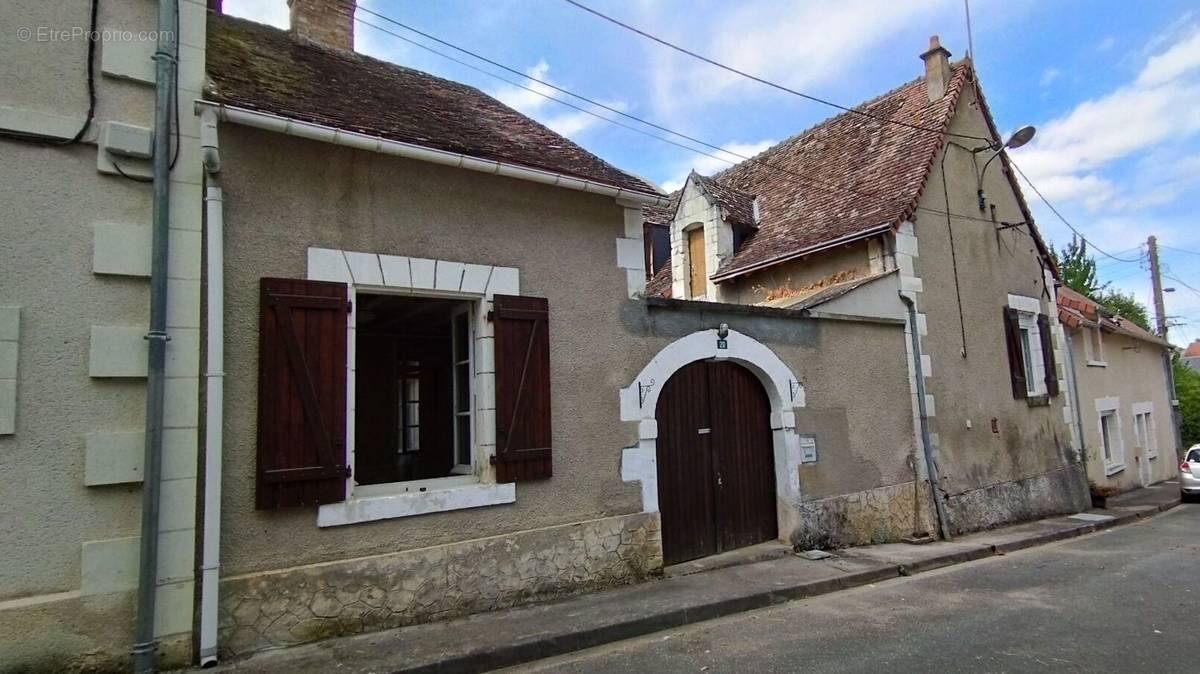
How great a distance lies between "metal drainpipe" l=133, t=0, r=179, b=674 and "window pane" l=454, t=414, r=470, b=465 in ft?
7.69

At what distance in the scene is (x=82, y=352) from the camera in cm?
402

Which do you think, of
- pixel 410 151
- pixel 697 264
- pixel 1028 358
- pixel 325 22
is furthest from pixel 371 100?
pixel 1028 358

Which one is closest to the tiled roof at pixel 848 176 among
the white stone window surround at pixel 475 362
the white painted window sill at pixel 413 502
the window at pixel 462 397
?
the window at pixel 462 397

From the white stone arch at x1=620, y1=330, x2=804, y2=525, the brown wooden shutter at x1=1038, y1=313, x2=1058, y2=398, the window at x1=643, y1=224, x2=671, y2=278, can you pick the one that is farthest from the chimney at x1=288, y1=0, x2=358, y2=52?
the brown wooden shutter at x1=1038, y1=313, x2=1058, y2=398

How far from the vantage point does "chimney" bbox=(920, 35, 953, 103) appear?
10992 millimetres

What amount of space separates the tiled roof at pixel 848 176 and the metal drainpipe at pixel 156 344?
816 centimetres

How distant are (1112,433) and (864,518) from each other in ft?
36.9

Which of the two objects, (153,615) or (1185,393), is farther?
(1185,393)

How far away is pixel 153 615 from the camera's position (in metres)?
3.95

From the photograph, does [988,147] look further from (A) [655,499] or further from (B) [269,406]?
(B) [269,406]

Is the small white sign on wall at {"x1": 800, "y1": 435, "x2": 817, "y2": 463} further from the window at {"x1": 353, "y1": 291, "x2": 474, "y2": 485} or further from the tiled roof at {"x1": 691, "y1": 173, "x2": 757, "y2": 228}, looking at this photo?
the tiled roof at {"x1": 691, "y1": 173, "x2": 757, "y2": 228}

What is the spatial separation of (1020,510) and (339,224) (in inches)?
428

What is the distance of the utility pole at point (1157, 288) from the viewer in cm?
1821

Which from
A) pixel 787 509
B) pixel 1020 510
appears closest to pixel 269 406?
pixel 787 509
